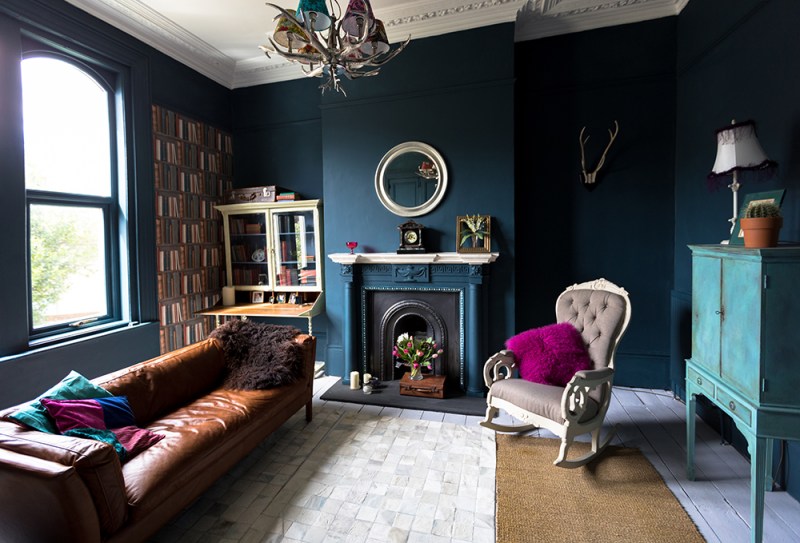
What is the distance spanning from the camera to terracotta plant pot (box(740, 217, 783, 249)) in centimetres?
186

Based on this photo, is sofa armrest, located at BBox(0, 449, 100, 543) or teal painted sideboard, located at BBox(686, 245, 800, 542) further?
teal painted sideboard, located at BBox(686, 245, 800, 542)

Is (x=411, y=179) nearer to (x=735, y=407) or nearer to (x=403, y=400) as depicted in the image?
(x=403, y=400)

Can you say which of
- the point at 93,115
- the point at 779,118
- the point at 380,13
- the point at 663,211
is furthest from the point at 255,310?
the point at 779,118

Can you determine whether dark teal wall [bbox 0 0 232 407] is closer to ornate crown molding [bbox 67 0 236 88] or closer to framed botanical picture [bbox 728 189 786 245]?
ornate crown molding [bbox 67 0 236 88]

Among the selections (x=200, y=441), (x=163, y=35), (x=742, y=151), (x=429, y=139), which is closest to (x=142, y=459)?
(x=200, y=441)

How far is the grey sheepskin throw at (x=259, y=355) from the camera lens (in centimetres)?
289

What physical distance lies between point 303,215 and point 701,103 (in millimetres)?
3867

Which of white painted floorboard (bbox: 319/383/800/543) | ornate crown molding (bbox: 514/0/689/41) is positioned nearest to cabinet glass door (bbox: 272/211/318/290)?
white painted floorboard (bbox: 319/383/800/543)

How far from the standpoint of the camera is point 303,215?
4613 mm

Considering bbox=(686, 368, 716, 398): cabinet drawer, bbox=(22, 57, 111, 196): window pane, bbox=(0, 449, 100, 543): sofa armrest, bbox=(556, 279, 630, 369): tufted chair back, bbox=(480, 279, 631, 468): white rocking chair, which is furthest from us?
bbox=(22, 57, 111, 196): window pane

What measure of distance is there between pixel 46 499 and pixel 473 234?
329 cm

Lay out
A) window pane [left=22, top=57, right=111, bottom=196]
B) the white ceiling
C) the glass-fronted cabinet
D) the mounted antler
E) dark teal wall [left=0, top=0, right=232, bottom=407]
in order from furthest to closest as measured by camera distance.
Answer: the glass-fronted cabinet < the mounted antler < the white ceiling < window pane [left=22, top=57, right=111, bottom=196] < dark teal wall [left=0, top=0, right=232, bottom=407]

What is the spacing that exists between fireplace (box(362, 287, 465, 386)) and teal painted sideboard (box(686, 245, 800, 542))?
2108mm

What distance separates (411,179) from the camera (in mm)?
4039
